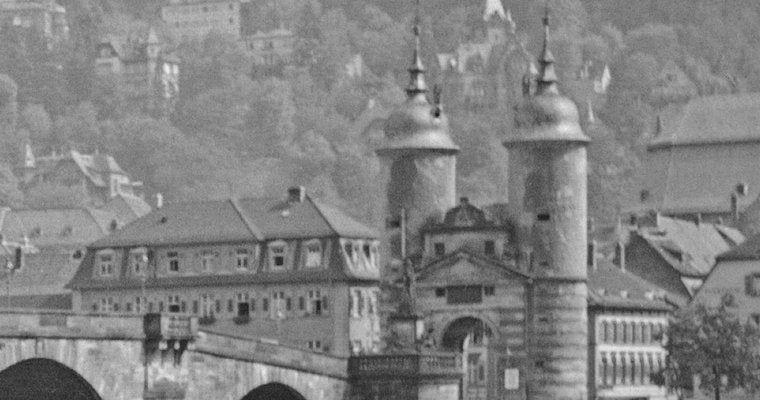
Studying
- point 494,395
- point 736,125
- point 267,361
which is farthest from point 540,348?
point 736,125

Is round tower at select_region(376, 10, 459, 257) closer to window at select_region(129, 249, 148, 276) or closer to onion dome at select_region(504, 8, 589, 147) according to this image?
onion dome at select_region(504, 8, 589, 147)

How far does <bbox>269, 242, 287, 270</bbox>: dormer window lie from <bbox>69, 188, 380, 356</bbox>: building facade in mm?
48

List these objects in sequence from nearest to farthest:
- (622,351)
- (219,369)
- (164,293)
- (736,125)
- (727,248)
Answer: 1. (219,369)
2. (622,351)
3. (164,293)
4. (727,248)
5. (736,125)

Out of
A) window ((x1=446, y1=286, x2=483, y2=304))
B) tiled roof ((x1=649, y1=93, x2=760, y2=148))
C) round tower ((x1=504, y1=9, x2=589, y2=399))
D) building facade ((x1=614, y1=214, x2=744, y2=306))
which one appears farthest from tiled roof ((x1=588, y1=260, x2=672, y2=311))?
tiled roof ((x1=649, y1=93, x2=760, y2=148))

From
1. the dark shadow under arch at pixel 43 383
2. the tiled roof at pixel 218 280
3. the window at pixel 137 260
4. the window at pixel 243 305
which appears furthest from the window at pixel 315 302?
the dark shadow under arch at pixel 43 383

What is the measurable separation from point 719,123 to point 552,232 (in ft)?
196

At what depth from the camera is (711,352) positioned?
13612 cm

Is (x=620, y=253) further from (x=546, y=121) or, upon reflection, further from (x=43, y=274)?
(x=43, y=274)

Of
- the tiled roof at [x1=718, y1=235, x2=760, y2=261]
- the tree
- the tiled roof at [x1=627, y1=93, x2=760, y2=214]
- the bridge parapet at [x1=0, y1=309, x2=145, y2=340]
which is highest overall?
the tiled roof at [x1=627, y1=93, x2=760, y2=214]

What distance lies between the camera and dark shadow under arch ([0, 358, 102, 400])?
98688 millimetres

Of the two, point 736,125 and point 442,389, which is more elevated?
point 736,125

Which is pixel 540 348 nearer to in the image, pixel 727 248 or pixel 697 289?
pixel 697 289

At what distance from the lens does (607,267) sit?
146000mm

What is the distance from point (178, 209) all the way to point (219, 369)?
53156 mm
